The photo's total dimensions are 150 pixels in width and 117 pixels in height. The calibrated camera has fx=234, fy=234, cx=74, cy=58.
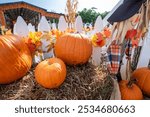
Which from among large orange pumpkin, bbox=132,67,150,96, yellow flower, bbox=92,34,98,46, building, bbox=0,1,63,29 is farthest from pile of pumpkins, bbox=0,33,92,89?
building, bbox=0,1,63,29

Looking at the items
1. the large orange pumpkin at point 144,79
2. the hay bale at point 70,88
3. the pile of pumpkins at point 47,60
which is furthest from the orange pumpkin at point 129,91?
the hay bale at point 70,88

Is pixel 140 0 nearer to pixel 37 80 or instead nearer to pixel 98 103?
pixel 98 103

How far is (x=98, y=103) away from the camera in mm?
1516

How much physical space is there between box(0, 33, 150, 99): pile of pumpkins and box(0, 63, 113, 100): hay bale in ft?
0.15

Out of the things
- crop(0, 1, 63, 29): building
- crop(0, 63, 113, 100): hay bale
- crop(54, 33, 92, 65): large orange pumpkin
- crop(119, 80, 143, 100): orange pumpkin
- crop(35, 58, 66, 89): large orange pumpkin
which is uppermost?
crop(0, 1, 63, 29): building

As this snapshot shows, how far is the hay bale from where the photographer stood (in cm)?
154

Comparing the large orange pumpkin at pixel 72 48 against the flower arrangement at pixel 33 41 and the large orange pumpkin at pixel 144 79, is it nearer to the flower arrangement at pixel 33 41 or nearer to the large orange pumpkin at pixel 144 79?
the flower arrangement at pixel 33 41

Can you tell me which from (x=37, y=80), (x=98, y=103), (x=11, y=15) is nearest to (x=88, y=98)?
(x=98, y=103)

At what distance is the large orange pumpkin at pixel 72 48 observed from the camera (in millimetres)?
1714

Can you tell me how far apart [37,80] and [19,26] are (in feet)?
2.74

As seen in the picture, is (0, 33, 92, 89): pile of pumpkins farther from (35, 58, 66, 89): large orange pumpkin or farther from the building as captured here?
the building

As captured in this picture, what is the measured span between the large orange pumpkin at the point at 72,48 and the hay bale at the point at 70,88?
73 mm

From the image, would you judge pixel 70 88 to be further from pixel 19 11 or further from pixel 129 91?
pixel 19 11

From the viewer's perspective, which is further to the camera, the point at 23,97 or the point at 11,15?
the point at 11,15
